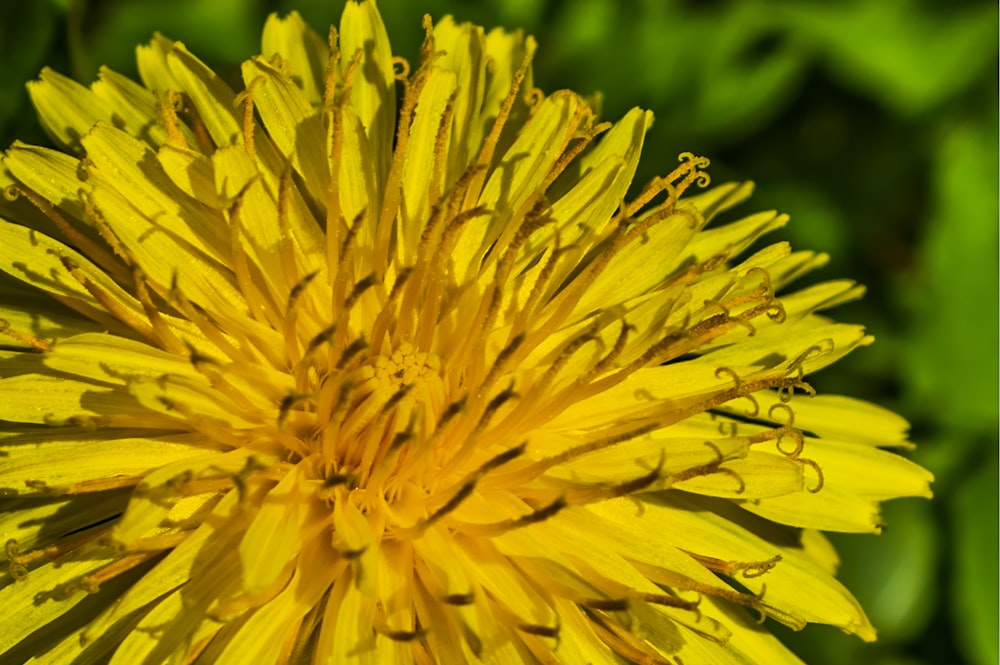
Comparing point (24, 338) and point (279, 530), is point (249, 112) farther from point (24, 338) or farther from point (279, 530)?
point (279, 530)

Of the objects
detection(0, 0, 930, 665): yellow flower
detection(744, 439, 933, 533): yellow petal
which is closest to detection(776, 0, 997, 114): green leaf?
detection(0, 0, 930, 665): yellow flower

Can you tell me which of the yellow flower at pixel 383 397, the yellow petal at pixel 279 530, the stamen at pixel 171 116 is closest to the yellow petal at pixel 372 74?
the yellow flower at pixel 383 397

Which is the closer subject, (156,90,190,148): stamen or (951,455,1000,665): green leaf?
(156,90,190,148): stamen

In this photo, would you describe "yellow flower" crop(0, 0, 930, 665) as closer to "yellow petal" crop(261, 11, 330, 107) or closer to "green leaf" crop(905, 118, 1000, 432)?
"yellow petal" crop(261, 11, 330, 107)

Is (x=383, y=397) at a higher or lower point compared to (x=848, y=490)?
lower

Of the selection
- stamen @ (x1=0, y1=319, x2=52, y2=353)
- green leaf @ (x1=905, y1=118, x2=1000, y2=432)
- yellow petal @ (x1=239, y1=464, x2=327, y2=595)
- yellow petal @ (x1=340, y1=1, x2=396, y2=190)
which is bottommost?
yellow petal @ (x1=239, y1=464, x2=327, y2=595)

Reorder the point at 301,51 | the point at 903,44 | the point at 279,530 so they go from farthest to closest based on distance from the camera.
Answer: the point at 903,44 → the point at 301,51 → the point at 279,530

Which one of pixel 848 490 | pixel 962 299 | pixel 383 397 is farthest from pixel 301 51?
pixel 962 299

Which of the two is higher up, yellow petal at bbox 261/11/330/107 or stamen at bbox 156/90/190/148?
yellow petal at bbox 261/11/330/107

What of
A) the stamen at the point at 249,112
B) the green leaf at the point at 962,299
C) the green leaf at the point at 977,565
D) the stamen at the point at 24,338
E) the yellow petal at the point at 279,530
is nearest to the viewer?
the yellow petal at the point at 279,530

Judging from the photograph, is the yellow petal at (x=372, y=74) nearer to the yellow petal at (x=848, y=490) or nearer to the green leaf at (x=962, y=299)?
the yellow petal at (x=848, y=490)
